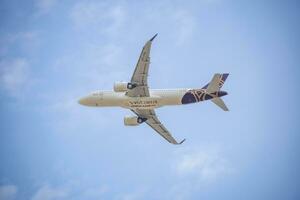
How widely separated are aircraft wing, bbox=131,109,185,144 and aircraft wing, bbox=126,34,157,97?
197 inches

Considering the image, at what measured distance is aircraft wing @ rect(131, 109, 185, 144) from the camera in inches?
2621

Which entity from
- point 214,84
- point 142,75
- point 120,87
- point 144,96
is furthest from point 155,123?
point 214,84

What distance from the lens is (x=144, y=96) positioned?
61.7 meters

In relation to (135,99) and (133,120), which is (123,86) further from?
(133,120)

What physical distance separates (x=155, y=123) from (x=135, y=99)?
7.19 meters

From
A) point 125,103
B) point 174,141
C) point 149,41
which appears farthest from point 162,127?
point 149,41

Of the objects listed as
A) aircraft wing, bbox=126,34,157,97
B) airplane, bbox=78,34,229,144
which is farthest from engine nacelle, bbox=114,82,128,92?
aircraft wing, bbox=126,34,157,97

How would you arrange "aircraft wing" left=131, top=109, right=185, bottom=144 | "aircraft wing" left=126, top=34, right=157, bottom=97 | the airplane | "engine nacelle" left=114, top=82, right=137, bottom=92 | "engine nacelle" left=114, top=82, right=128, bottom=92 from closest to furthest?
"aircraft wing" left=126, top=34, right=157, bottom=97
the airplane
"engine nacelle" left=114, top=82, right=137, bottom=92
"engine nacelle" left=114, top=82, right=128, bottom=92
"aircraft wing" left=131, top=109, right=185, bottom=144

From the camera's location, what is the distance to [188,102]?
201ft

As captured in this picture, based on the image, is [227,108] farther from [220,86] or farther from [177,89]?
[177,89]

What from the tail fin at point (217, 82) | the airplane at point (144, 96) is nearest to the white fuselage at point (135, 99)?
the airplane at point (144, 96)

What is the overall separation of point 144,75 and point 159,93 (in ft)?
12.9

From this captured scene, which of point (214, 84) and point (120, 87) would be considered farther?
point (120, 87)

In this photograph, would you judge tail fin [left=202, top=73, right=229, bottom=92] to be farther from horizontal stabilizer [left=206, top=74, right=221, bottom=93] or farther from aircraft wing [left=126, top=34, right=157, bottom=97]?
aircraft wing [left=126, top=34, right=157, bottom=97]
